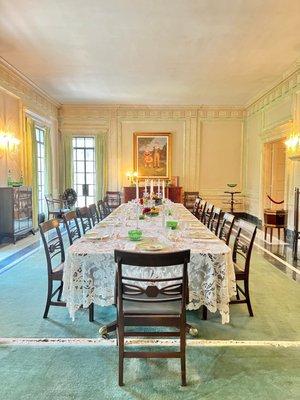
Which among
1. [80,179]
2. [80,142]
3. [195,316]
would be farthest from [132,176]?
[195,316]

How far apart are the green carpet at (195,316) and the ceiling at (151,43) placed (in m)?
3.61

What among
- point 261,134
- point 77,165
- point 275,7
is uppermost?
point 275,7

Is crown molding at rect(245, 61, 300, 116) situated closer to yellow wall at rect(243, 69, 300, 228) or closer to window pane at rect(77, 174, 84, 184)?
yellow wall at rect(243, 69, 300, 228)

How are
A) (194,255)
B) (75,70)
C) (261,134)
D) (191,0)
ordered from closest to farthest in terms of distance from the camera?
1. (194,255)
2. (191,0)
3. (75,70)
4. (261,134)

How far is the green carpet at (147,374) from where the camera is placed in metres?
2.10

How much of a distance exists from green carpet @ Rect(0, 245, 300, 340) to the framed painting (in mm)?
6782

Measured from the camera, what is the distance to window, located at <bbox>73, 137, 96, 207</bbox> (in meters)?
10.9

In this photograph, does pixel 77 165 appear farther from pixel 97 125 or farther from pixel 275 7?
pixel 275 7

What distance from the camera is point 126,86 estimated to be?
27.4 feet

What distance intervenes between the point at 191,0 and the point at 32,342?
423cm

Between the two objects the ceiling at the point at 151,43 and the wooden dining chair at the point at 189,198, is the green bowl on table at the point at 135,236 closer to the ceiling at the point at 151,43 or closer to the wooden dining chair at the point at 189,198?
the ceiling at the point at 151,43

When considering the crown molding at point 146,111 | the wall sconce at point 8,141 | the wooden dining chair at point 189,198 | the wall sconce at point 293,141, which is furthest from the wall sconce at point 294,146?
the wall sconce at point 8,141

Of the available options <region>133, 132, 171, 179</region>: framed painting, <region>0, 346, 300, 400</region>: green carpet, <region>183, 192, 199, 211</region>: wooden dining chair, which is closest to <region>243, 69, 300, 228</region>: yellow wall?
<region>183, 192, 199, 211</region>: wooden dining chair

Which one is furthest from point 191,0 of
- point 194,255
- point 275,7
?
point 194,255
